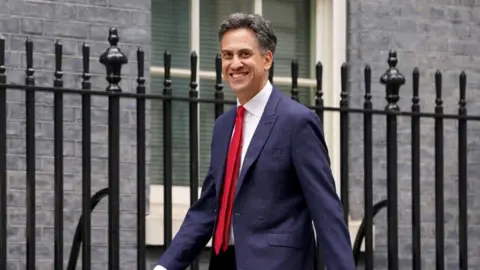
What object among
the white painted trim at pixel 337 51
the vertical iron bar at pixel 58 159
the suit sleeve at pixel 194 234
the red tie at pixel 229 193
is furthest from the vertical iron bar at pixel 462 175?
the red tie at pixel 229 193

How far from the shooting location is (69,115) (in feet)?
23.5

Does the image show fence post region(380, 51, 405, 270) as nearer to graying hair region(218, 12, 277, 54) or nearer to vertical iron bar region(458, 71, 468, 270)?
vertical iron bar region(458, 71, 468, 270)

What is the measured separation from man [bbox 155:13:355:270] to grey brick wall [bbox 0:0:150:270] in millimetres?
2800

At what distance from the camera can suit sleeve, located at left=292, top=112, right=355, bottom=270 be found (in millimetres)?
4191

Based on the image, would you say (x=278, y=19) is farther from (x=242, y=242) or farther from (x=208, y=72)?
(x=242, y=242)

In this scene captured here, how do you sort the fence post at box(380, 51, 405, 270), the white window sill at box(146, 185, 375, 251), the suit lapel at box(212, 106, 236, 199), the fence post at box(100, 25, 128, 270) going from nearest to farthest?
the suit lapel at box(212, 106, 236, 199) → the fence post at box(100, 25, 128, 270) → the fence post at box(380, 51, 405, 270) → the white window sill at box(146, 185, 375, 251)

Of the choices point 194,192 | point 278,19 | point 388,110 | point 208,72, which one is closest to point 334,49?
point 278,19

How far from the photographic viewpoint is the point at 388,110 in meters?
6.71

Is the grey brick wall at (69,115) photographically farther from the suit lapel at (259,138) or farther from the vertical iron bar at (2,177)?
the suit lapel at (259,138)

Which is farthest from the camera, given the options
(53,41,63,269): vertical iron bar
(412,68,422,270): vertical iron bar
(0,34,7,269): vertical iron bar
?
(412,68,422,270): vertical iron bar

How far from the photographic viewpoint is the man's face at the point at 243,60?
427 centimetres

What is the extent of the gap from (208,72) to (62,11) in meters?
1.14

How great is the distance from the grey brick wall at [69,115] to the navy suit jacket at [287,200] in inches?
114

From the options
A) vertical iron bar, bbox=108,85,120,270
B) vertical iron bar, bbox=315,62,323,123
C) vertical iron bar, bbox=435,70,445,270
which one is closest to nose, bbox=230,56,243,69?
vertical iron bar, bbox=108,85,120,270
